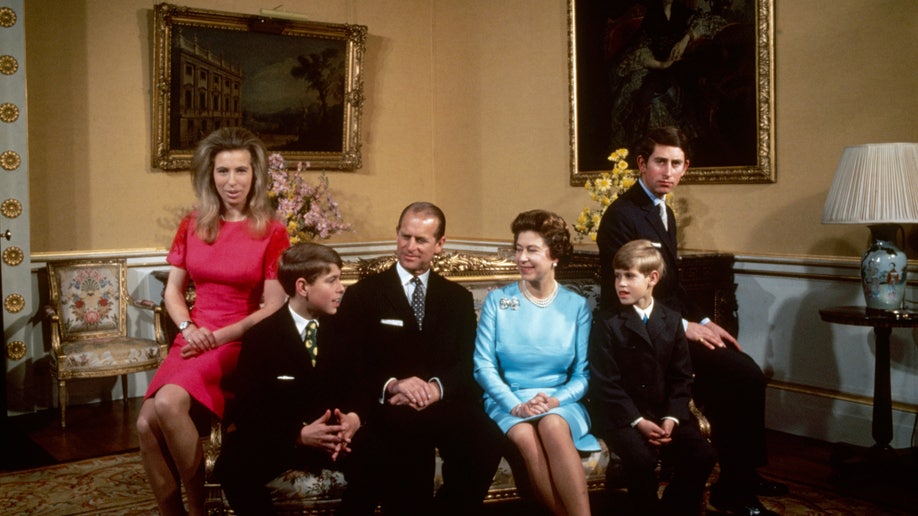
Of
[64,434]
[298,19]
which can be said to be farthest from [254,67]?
[64,434]

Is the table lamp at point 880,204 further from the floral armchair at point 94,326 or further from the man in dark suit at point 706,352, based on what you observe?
the floral armchair at point 94,326

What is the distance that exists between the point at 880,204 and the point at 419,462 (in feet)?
8.52

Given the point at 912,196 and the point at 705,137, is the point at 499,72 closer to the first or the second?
the point at 705,137

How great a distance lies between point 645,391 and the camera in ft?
11.1

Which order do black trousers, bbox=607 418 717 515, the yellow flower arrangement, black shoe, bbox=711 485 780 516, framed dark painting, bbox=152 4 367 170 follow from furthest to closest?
framed dark painting, bbox=152 4 367 170 < the yellow flower arrangement < black shoe, bbox=711 485 780 516 < black trousers, bbox=607 418 717 515

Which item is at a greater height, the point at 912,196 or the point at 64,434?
the point at 912,196

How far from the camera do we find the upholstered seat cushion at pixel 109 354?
570cm

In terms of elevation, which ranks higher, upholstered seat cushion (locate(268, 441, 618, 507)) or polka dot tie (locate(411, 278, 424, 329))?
polka dot tie (locate(411, 278, 424, 329))

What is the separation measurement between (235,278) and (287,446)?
2.62ft

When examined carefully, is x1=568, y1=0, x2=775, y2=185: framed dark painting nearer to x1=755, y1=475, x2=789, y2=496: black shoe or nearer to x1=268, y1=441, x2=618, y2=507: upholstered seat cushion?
x1=755, y1=475, x2=789, y2=496: black shoe

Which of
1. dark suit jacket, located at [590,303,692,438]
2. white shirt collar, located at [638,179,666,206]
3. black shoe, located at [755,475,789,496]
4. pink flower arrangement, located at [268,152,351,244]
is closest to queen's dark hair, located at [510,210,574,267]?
dark suit jacket, located at [590,303,692,438]

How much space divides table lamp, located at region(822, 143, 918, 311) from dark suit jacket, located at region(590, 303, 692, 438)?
1.34 meters

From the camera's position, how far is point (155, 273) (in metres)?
6.37

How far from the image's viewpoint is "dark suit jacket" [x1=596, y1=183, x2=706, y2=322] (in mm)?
3848
